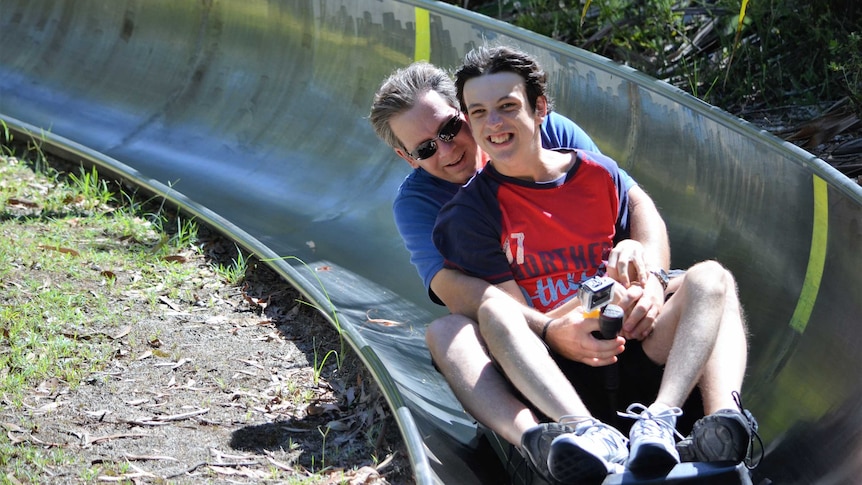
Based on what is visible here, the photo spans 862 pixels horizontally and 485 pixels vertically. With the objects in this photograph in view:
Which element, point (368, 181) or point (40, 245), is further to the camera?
point (368, 181)

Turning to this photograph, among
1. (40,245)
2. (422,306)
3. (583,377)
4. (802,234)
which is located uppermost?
(802,234)

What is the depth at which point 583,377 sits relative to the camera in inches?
120

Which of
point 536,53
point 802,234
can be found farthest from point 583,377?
point 536,53

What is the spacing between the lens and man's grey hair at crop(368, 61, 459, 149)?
3.38 metres

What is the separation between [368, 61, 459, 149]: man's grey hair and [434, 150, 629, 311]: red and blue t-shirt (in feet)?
1.28

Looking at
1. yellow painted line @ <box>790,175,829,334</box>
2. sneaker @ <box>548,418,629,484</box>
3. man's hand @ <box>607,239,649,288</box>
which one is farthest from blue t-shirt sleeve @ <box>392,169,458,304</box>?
yellow painted line @ <box>790,175,829,334</box>

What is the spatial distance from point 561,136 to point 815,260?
88 cm

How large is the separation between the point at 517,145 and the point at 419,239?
48 centimetres

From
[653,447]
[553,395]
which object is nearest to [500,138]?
[553,395]

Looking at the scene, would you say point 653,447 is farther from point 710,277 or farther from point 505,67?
point 505,67

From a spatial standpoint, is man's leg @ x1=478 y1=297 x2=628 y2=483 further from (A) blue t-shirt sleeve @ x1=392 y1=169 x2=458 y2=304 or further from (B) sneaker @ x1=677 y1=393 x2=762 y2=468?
(A) blue t-shirt sleeve @ x1=392 y1=169 x2=458 y2=304

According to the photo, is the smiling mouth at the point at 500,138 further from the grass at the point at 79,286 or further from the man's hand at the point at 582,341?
the grass at the point at 79,286

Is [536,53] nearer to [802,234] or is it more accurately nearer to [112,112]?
[802,234]

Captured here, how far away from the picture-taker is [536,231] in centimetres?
312
